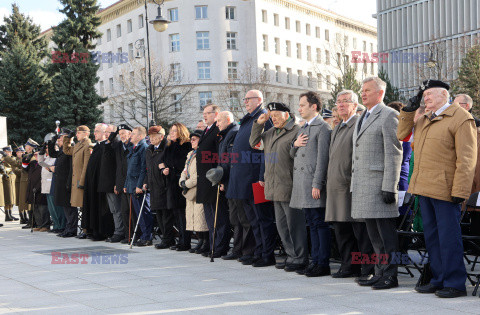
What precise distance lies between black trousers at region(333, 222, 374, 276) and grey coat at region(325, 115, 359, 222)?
0.26 metres

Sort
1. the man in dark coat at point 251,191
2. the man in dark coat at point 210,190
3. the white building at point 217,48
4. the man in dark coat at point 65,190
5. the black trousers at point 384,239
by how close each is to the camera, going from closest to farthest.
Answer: the black trousers at point 384,239, the man in dark coat at point 251,191, the man in dark coat at point 210,190, the man in dark coat at point 65,190, the white building at point 217,48

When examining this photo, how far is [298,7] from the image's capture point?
79.4 meters

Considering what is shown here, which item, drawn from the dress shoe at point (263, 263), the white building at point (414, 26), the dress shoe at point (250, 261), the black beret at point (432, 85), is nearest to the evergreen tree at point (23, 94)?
the white building at point (414, 26)

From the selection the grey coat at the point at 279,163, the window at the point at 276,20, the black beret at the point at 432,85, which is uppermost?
the window at the point at 276,20

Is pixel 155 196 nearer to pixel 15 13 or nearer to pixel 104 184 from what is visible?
pixel 104 184

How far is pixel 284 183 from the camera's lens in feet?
28.9

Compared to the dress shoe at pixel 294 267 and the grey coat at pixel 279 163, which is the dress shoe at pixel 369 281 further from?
the grey coat at pixel 279 163

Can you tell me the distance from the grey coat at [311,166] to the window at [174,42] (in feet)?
208

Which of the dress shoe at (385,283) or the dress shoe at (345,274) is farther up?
the dress shoe at (385,283)

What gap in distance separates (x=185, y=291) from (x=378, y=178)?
251cm

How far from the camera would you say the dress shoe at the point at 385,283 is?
7.21 m

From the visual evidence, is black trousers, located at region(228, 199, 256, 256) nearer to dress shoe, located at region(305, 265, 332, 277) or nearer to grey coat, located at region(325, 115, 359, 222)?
dress shoe, located at region(305, 265, 332, 277)

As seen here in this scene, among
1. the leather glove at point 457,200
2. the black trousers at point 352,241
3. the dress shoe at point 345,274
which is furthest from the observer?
the dress shoe at point 345,274

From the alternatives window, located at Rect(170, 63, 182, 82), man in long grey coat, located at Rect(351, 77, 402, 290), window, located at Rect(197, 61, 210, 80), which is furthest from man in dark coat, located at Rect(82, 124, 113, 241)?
window, located at Rect(197, 61, 210, 80)
